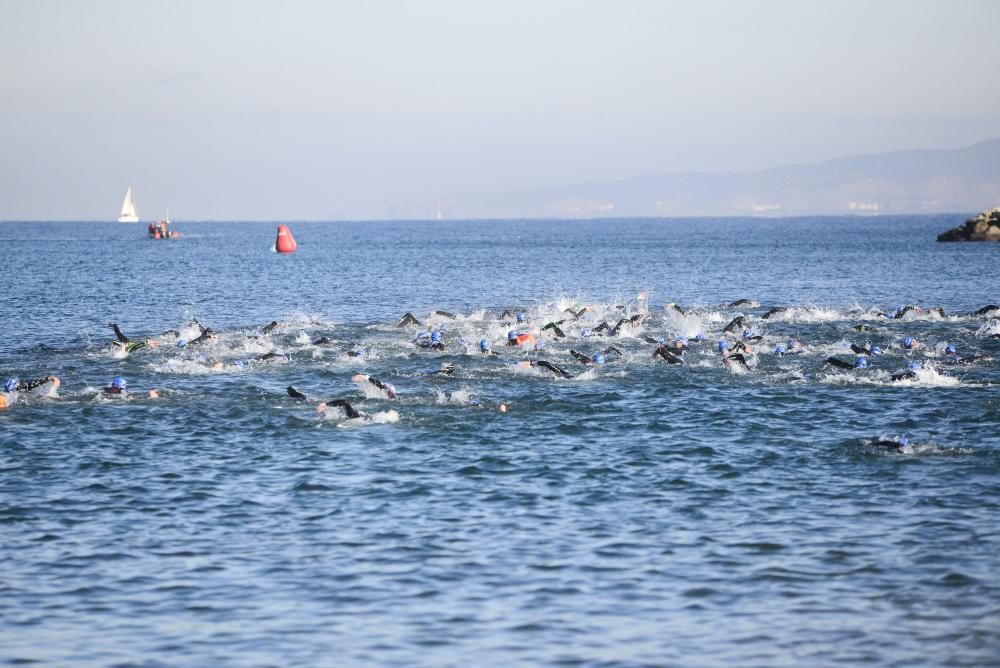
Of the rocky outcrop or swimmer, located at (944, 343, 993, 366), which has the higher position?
the rocky outcrop

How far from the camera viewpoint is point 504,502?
703 inches

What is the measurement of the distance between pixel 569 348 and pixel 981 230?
116 meters

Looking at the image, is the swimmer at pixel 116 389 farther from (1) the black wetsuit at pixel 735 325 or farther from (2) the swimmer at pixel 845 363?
(1) the black wetsuit at pixel 735 325

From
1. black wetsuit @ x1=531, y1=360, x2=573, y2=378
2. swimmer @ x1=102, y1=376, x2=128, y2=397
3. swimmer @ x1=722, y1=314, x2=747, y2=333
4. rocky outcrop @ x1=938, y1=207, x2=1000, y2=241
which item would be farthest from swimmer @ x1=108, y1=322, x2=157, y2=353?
rocky outcrop @ x1=938, y1=207, x2=1000, y2=241

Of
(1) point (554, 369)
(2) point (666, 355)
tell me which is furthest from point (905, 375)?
(1) point (554, 369)

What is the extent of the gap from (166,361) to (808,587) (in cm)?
2444

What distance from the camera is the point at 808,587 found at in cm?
1377

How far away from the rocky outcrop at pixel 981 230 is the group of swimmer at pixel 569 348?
316 ft

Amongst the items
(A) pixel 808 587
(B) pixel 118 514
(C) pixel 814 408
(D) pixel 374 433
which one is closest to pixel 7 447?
(B) pixel 118 514

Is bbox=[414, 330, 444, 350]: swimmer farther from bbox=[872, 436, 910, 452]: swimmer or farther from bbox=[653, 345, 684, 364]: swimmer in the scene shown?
bbox=[872, 436, 910, 452]: swimmer

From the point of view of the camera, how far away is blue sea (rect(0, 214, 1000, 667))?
40.7 feet

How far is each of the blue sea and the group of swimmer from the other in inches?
9.1

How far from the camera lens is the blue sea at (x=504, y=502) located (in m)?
12.4

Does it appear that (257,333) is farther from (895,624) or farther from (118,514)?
(895,624)
